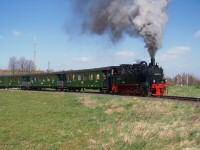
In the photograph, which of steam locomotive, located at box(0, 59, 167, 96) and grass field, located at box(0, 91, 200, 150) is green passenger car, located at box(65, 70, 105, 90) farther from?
grass field, located at box(0, 91, 200, 150)

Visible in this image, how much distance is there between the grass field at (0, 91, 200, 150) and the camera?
1325cm

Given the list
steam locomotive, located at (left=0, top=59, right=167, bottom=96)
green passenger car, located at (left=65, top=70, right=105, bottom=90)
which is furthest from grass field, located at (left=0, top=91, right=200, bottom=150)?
green passenger car, located at (left=65, top=70, right=105, bottom=90)

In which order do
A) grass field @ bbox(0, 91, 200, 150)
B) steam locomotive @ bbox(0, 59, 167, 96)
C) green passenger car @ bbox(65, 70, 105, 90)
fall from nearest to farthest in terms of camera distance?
1. grass field @ bbox(0, 91, 200, 150)
2. steam locomotive @ bbox(0, 59, 167, 96)
3. green passenger car @ bbox(65, 70, 105, 90)

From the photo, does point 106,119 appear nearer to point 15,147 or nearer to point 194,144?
point 15,147

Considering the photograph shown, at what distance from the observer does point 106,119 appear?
65.2ft

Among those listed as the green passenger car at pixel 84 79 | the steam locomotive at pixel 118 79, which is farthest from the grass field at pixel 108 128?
the green passenger car at pixel 84 79

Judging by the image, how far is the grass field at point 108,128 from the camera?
13.2m

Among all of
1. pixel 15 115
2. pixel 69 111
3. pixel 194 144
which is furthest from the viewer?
pixel 69 111

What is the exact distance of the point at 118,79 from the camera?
34750 millimetres

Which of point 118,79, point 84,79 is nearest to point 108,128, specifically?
point 118,79

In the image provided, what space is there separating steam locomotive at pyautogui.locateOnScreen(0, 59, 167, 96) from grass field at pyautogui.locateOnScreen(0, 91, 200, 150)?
7.23 m

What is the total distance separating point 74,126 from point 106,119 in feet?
7.65

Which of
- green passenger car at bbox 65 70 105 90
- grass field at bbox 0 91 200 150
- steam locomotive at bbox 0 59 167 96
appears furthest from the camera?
green passenger car at bbox 65 70 105 90

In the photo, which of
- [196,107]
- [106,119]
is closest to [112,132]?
[106,119]
